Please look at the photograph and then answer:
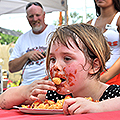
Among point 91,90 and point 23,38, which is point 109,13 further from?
point 23,38

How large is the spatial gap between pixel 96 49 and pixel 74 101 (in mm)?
562

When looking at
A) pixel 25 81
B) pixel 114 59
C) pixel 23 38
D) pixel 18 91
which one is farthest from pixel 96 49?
pixel 23 38

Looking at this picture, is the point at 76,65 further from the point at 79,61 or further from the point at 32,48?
the point at 32,48

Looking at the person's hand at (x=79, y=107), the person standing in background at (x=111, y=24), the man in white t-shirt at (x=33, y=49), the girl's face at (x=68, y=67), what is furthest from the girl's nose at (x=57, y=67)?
the man in white t-shirt at (x=33, y=49)

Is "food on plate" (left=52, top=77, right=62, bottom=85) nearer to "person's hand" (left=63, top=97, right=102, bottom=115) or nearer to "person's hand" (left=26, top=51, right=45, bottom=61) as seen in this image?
"person's hand" (left=63, top=97, right=102, bottom=115)

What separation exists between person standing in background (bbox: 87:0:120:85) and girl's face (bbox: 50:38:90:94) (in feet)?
2.78

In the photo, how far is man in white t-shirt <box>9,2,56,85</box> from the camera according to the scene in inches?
124

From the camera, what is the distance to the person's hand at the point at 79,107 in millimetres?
911

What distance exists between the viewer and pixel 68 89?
1350mm

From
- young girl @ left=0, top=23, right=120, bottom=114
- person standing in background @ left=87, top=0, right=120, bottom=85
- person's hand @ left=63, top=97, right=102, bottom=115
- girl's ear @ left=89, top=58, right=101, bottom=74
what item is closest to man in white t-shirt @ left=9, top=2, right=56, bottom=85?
person standing in background @ left=87, top=0, right=120, bottom=85

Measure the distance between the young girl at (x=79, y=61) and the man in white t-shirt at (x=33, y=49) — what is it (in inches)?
65.5

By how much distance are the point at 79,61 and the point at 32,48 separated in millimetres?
2130

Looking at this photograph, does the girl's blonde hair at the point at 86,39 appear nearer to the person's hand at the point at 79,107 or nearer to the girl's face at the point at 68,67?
the girl's face at the point at 68,67

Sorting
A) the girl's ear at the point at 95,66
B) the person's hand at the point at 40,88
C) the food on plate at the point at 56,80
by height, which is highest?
the girl's ear at the point at 95,66
